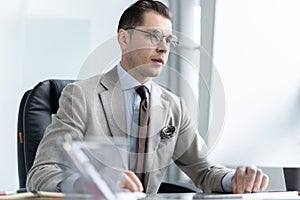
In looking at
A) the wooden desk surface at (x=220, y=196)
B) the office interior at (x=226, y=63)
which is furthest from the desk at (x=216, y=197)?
the office interior at (x=226, y=63)

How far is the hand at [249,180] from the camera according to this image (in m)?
1.61

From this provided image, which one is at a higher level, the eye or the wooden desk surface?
the eye

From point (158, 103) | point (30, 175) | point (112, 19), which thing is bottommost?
point (30, 175)

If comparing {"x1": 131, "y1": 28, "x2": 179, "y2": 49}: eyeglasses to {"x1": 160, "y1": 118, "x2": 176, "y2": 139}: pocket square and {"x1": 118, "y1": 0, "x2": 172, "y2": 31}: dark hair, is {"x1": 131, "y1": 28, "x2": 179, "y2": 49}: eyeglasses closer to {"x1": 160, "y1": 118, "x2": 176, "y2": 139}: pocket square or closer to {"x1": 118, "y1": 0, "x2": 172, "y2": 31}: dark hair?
{"x1": 118, "y1": 0, "x2": 172, "y2": 31}: dark hair

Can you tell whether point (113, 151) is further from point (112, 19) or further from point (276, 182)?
point (112, 19)

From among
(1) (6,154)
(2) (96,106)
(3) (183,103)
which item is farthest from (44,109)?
(1) (6,154)

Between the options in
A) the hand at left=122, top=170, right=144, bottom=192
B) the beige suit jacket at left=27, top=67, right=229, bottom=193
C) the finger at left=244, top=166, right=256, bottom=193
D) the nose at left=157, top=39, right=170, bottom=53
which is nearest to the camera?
the hand at left=122, top=170, right=144, bottom=192

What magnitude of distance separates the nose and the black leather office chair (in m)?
0.43

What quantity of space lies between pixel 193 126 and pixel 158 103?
16 centimetres

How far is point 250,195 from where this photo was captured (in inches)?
58.4

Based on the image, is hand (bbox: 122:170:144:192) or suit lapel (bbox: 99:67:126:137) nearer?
hand (bbox: 122:170:144:192)

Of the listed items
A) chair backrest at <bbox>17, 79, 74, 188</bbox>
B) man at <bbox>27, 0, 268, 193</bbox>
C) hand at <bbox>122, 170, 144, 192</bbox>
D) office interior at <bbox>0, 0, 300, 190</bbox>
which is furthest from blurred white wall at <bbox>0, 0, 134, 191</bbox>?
hand at <bbox>122, 170, 144, 192</bbox>

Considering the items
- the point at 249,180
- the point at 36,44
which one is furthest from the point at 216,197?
the point at 36,44

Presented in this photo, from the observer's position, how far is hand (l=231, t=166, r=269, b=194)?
1.61m
